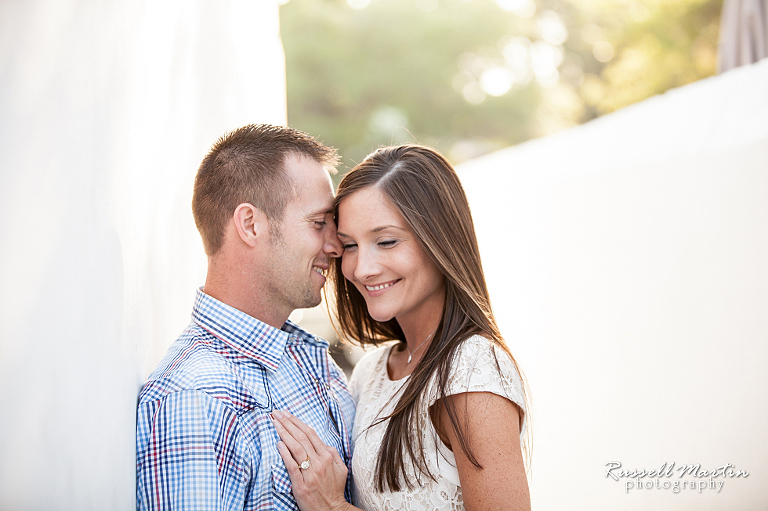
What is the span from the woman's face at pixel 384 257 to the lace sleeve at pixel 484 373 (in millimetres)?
299

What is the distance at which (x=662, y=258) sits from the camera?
8.87ft

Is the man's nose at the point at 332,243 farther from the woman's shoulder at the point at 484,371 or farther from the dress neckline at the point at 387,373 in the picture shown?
the woman's shoulder at the point at 484,371

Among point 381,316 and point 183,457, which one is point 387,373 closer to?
point 381,316

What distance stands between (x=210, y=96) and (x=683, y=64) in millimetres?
12429

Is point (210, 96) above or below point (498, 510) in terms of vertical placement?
above

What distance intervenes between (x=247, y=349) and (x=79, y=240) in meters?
0.83

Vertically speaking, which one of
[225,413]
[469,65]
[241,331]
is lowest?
[225,413]

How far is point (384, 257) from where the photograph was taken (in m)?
2.07

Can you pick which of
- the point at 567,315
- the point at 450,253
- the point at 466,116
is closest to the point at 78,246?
the point at 450,253

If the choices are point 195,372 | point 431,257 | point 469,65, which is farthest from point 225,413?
point 469,65

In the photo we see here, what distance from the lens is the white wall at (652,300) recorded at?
253 centimetres

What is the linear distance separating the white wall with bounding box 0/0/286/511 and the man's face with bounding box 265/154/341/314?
1.26 ft

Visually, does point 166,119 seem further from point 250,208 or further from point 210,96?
point 210,96

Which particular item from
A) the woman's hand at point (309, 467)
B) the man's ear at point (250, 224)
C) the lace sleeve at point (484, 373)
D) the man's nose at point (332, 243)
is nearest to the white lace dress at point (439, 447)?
the lace sleeve at point (484, 373)
